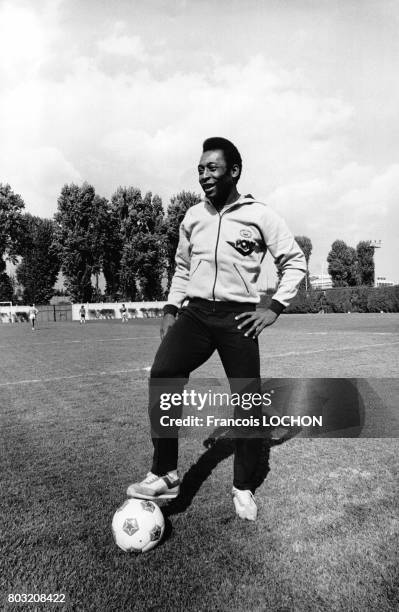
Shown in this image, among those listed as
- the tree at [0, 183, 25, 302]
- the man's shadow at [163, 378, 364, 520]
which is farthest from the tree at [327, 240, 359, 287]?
the man's shadow at [163, 378, 364, 520]

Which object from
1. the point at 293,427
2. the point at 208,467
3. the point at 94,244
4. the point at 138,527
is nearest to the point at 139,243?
the point at 94,244

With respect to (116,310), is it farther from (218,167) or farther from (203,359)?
(218,167)

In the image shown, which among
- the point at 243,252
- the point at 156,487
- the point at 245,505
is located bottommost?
the point at 245,505

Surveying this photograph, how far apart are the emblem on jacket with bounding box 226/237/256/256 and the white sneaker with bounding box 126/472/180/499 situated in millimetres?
1550

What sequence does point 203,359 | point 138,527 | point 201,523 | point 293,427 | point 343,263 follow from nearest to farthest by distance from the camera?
point 138,527, point 201,523, point 203,359, point 293,427, point 343,263

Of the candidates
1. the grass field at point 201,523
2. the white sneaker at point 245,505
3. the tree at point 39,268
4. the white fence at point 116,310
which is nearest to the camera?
the grass field at point 201,523

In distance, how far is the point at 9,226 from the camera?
182 feet

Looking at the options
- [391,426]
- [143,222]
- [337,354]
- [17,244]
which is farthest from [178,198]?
[391,426]

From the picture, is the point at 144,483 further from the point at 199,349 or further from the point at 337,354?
the point at 337,354

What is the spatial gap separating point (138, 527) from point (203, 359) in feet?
3.66

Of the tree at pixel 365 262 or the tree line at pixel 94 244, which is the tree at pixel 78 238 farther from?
the tree at pixel 365 262

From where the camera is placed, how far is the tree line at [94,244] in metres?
55.7

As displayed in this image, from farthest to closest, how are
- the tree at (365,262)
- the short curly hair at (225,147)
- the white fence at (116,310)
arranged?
the tree at (365,262) < the white fence at (116,310) < the short curly hair at (225,147)

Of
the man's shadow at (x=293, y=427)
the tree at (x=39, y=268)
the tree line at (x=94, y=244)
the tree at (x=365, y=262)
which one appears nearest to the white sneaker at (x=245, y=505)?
the man's shadow at (x=293, y=427)
